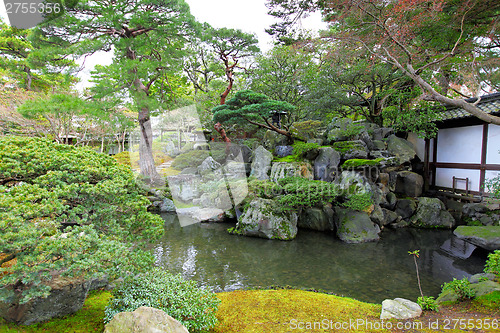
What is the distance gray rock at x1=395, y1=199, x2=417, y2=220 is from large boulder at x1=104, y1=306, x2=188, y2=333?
12.0 metres

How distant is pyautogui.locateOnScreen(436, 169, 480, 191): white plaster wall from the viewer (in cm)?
1151

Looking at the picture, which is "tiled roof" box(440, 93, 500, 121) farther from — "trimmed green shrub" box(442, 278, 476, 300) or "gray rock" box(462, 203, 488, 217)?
"trimmed green shrub" box(442, 278, 476, 300)

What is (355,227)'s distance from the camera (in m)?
9.66

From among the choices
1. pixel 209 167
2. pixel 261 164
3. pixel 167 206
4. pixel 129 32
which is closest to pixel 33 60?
pixel 129 32

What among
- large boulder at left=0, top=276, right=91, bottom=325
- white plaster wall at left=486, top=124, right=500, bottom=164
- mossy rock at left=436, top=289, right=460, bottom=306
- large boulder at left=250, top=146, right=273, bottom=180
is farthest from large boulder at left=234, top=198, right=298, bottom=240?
white plaster wall at left=486, top=124, right=500, bottom=164

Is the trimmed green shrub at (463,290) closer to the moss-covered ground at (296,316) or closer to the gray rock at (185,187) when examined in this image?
the moss-covered ground at (296,316)

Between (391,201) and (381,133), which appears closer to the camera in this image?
(391,201)

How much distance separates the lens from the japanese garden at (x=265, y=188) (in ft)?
10.8

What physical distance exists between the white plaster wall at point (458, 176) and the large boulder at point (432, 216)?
185 centimetres

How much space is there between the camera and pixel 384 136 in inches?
550

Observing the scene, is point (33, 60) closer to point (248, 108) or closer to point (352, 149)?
point (248, 108)

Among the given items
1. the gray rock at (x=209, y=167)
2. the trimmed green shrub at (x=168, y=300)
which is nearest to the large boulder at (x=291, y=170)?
the gray rock at (x=209, y=167)

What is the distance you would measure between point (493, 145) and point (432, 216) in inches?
158

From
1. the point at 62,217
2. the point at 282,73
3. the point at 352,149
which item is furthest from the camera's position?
the point at 282,73
